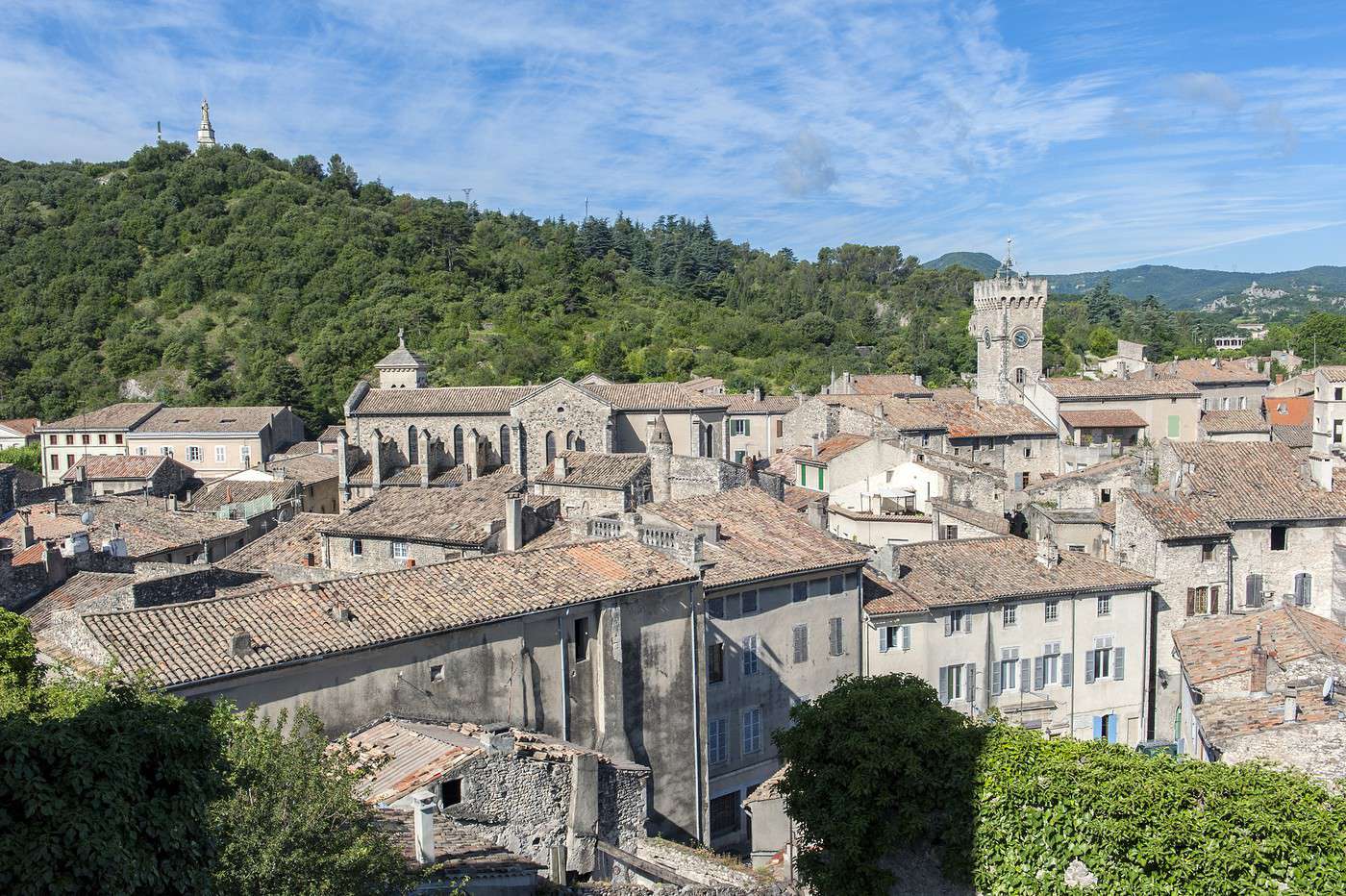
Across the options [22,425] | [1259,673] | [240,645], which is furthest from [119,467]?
[1259,673]

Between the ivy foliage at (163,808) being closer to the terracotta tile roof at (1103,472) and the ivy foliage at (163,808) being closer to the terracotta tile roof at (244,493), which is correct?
the terracotta tile roof at (1103,472)

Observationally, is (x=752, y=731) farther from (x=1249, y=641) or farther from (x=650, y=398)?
(x=650, y=398)

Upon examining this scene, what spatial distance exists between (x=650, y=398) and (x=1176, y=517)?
24.4m

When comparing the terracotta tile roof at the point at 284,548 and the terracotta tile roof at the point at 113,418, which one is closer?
the terracotta tile roof at the point at 284,548

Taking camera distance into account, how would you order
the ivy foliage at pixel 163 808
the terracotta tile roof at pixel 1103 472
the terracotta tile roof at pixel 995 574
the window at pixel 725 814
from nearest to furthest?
1. the ivy foliage at pixel 163 808
2. the window at pixel 725 814
3. the terracotta tile roof at pixel 995 574
4. the terracotta tile roof at pixel 1103 472

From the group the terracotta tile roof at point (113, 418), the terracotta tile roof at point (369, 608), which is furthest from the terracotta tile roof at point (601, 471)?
the terracotta tile roof at point (113, 418)

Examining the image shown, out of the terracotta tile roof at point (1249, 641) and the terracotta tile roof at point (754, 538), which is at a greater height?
the terracotta tile roof at point (754, 538)

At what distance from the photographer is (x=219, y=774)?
969cm

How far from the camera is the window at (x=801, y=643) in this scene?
2798 cm

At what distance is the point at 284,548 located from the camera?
122ft

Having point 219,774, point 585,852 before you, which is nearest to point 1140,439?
point 585,852

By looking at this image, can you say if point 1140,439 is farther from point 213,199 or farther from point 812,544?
point 213,199

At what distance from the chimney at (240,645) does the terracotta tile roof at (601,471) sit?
22745 millimetres

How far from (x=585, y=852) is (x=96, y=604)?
12.4 m
